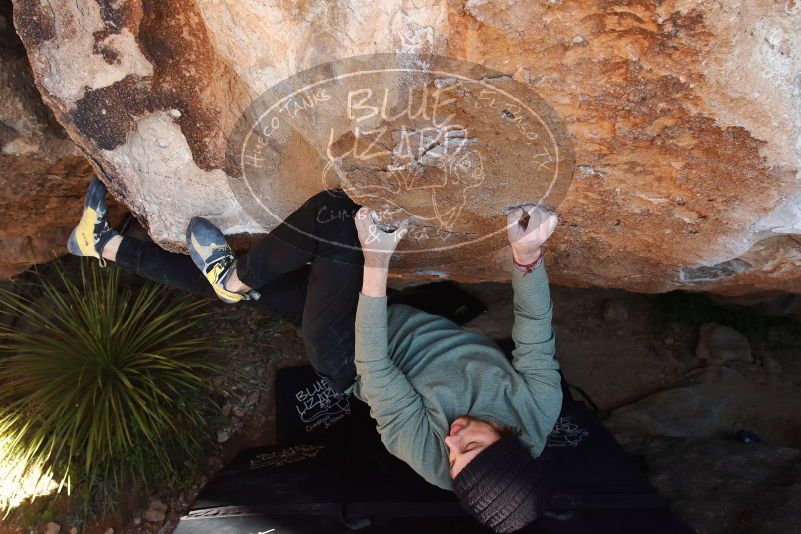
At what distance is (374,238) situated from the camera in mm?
1708

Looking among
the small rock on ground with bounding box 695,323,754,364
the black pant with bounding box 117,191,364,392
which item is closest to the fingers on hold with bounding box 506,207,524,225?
the black pant with bounding box 117,191,364,392

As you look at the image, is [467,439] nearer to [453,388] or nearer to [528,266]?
[453,388]

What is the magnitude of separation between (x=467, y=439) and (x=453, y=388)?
18cm

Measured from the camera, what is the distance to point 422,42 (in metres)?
1.28

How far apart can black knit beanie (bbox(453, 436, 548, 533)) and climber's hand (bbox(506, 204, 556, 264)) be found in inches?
19.1

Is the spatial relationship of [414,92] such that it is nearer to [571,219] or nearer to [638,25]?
[638,25]

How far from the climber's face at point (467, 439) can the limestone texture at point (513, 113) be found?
54 cm

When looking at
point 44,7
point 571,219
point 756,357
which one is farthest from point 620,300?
point 44,7

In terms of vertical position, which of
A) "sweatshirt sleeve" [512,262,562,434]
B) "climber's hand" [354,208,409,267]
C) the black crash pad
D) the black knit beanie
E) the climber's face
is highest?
"climber's hand" [354,208,409,267]

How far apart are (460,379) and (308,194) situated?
26.3 inches

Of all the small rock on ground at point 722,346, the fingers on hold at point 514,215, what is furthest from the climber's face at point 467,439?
the small rock on ground at point 722,346

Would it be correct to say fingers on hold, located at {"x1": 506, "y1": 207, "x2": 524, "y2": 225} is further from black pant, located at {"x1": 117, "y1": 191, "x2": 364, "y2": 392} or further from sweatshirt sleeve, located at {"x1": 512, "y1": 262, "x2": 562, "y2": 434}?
black pant, located at {"x1": 117, "y1": 191, "x2": 364, "y2": 392}

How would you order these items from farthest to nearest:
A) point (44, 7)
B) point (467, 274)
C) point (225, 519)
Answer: point (467, 274) → point (225, 519) → point (44, 7)

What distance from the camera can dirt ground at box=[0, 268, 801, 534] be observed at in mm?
2604
